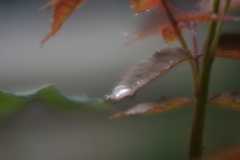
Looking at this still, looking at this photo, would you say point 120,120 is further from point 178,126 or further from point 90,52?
point 90,52

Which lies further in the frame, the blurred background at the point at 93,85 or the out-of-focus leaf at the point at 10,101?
the blurred background at the point at 93,85

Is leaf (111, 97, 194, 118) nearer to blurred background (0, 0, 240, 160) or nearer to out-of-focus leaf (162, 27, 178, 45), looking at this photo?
out-of-focus leaf (162, 27, 178, 45)

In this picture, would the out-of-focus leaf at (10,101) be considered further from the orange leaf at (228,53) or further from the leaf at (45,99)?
the orange leaf at (228,53)

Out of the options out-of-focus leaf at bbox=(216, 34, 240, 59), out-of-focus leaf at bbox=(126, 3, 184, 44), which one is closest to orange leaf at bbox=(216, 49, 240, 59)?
out-of-focus leaf at bbox=(216, 34, 240, 59)

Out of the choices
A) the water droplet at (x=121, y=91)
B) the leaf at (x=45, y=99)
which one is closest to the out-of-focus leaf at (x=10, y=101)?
the leaf at (x=45, y=99)

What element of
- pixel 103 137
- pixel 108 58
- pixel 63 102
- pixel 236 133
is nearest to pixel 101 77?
pixel 108 58

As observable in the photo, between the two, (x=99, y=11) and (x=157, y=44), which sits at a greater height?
(x=99, y=11)

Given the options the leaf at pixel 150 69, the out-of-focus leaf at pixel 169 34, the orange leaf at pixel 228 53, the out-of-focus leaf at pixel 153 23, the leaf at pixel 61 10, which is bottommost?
the leaf at pixel 150 69
